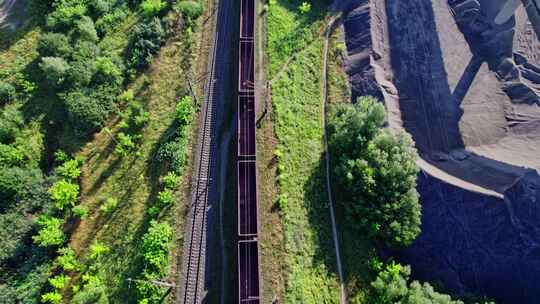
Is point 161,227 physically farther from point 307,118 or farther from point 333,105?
point 333,105

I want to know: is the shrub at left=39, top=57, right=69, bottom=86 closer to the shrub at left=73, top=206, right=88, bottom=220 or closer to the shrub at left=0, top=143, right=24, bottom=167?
the shrub at left=0, top=143, right=24, bottom=167

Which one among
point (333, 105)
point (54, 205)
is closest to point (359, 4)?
point (333, 105)

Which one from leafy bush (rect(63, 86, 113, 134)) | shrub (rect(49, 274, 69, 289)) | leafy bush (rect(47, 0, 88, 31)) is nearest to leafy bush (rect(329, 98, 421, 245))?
leafy bush (rect(63, 86, 113, 134))

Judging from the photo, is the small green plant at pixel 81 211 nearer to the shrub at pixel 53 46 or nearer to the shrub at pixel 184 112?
the shrub at pixel 184 112

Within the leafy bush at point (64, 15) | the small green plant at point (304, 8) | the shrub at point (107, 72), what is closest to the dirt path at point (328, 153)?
the small green plant at point (304, 8)

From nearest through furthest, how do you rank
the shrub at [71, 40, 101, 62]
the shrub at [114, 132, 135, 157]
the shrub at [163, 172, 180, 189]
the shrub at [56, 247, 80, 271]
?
1. the shrub at [56, 247, 80, 271]
2. the shrub at [163, 172, 180, 189]
3. the shrub at [114, 132, 135, 157]
4. the shrub at [71, 40, 101, 62]
